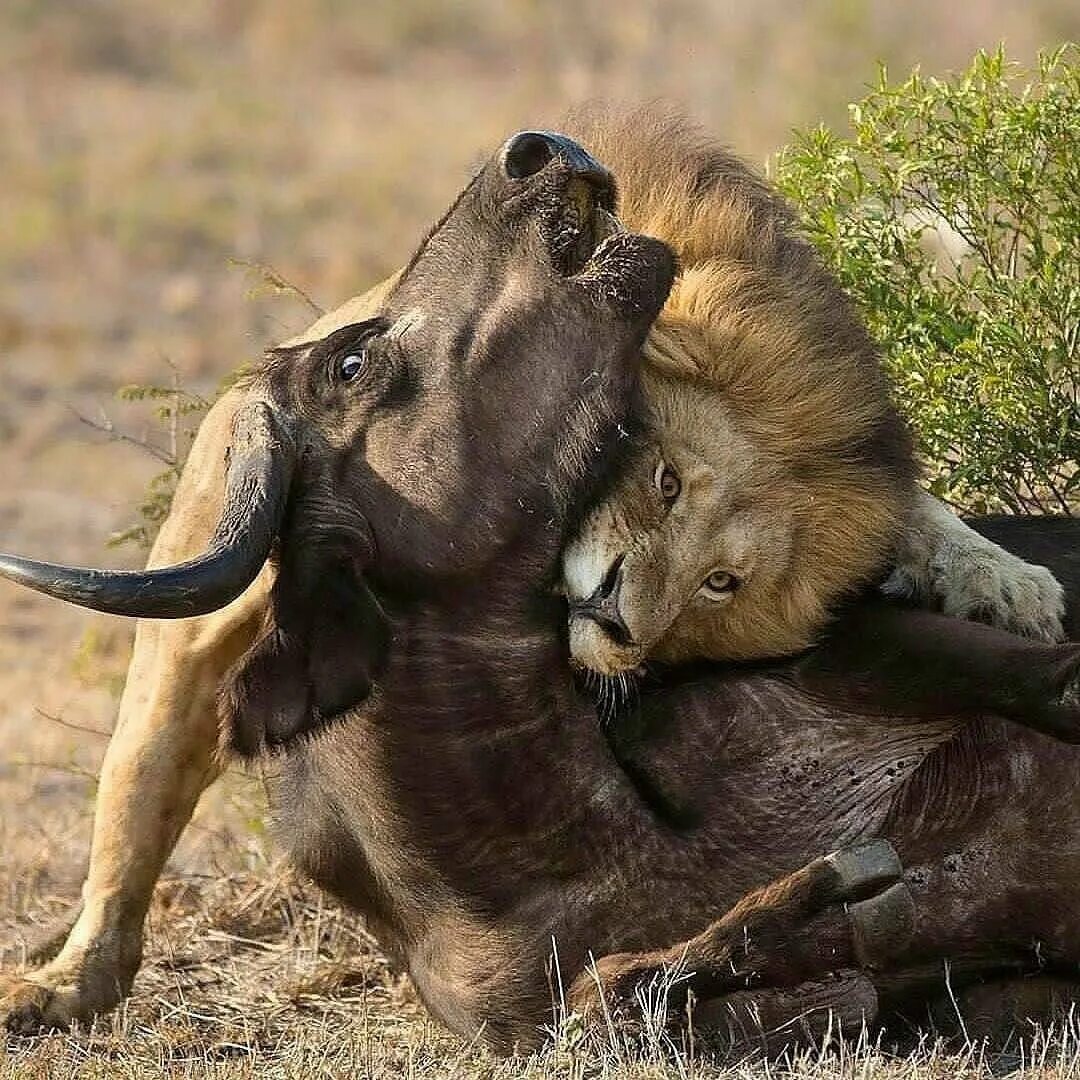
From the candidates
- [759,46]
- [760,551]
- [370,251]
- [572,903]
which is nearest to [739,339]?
[760,551]

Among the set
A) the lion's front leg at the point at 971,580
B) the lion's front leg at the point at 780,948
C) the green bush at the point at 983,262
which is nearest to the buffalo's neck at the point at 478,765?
the lion's front leg at the point at 780,948

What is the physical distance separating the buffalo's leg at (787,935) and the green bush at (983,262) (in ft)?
5.07

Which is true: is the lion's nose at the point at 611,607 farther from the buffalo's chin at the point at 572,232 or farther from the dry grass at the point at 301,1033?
the dry grass at the point at 301,1033

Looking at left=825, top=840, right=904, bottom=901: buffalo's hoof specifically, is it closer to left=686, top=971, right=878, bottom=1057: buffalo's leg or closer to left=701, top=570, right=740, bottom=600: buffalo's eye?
left=686, top=971, right=878, bottom=1057: buffalo's leg

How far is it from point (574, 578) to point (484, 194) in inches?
32.2

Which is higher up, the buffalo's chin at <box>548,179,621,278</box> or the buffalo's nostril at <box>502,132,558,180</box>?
the buffalo's nostril at <box>502,132,558,180</box>

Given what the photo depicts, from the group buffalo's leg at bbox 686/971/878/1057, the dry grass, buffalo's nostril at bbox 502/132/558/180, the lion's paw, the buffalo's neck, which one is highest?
buffalo's nostril at bbox 502/132/558/180

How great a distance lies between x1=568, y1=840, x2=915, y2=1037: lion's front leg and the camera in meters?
4.08

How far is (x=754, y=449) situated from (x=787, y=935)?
994 millimetres

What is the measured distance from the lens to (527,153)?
443 cm

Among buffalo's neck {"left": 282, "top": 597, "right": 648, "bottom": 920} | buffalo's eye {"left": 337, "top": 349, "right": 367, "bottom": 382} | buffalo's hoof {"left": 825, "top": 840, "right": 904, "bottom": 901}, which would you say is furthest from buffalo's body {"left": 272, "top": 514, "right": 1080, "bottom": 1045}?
buffalo's eye {"left": 337, "top": 349, "right": 367, "bottom": 382}

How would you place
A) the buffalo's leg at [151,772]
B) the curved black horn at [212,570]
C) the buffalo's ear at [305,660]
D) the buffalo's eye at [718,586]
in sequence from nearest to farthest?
the curved black horn at [212,570], the buffalo's ear at [305,660], the buffalo's eye at [718,586], the buffalo's leg at [151,772]

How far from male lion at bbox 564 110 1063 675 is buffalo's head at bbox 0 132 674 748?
14 centimetres

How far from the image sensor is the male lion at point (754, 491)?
433 centimetres
